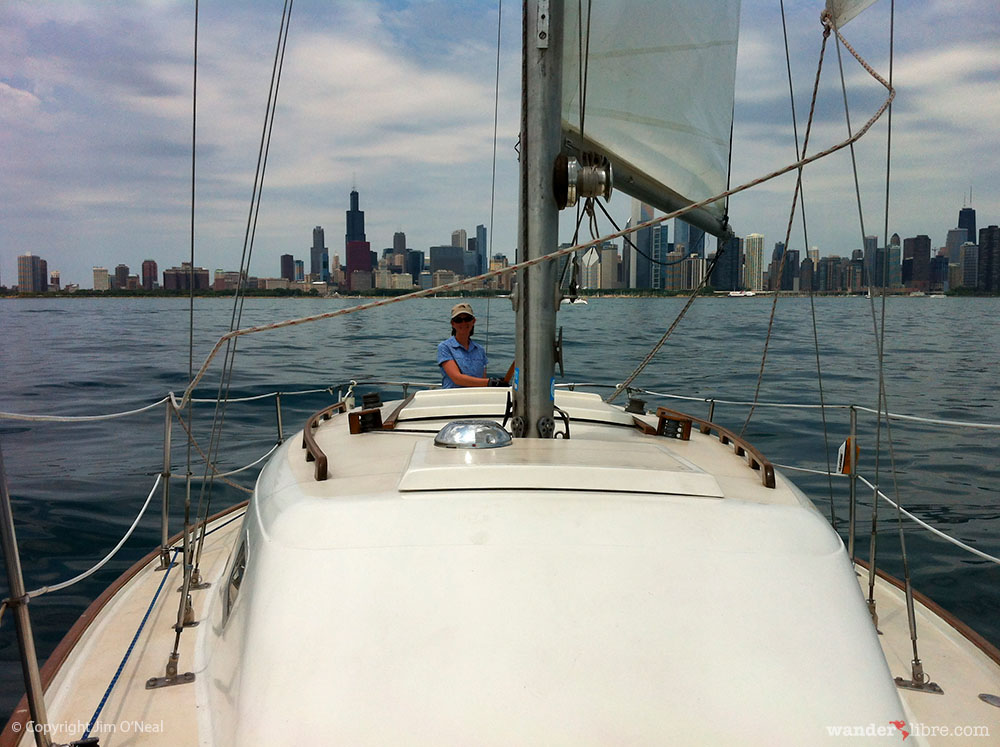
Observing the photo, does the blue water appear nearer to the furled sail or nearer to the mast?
the mast

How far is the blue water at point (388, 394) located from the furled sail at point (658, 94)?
322 centimetres

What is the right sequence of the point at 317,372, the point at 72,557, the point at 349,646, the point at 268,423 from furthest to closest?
the point at 317,372 → the point at 268,423 → the point at 72,557 → the point at 349,646

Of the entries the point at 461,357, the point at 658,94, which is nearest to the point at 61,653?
the point at 461,357

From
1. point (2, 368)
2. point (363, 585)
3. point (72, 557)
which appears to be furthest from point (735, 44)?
point (2, 368)

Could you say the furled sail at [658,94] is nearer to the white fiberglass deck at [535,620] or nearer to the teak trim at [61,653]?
the white fiberglass deck at [535,620]

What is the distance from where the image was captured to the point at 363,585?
183cm

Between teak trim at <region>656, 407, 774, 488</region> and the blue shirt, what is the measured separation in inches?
76.6

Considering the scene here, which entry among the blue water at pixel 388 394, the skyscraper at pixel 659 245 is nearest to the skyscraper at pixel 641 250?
the skyscraper at pixel 659 245

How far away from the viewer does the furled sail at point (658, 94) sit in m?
3.65

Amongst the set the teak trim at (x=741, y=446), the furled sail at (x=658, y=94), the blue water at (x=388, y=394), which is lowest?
the blue water at (x=388, y=394)

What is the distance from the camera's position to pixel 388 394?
11828mm

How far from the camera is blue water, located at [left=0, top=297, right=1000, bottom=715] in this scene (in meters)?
5.33

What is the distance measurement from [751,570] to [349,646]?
1.03m

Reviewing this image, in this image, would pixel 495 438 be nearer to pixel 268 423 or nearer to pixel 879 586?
pixel 879 586
